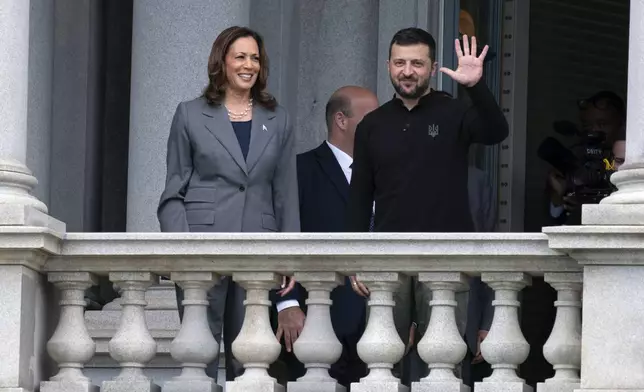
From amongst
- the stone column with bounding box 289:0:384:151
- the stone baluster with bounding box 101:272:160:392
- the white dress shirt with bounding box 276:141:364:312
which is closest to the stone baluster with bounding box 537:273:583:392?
the white dress shirt with bounding box 276:141:364:312

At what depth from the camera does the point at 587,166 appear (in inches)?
652

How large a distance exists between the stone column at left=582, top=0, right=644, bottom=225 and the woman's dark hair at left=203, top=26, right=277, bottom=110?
1.92m

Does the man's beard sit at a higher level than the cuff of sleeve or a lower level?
higher

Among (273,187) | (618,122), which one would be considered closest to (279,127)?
(273,187)

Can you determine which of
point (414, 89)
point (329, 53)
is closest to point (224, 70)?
point (414, 89)

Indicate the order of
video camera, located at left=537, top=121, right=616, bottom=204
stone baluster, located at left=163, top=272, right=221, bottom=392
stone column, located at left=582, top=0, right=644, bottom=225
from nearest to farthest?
stone column, located at left=582, top=0, right=644, bottom=225
stone baluster, located at left=163, top=272, right=221, bottom=392
video camera, located at left=537, top=121, right=616, bottom=204

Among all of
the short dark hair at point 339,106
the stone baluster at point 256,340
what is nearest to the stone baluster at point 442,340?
the stone baluster at point 256,340

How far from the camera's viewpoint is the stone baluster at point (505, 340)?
1434cm

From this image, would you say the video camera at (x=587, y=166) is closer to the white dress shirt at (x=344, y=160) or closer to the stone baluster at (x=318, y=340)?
the white dress shirt at (x=344, y=160)

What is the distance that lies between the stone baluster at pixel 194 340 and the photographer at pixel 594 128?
2.78 meters

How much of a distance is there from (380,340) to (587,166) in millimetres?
2568

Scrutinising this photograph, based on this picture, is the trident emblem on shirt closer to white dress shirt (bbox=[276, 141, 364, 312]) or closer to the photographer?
white dress shirt (bbox=[276, 141, 364, 312])

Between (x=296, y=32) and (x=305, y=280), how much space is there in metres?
4.56

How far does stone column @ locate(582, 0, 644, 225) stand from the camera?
14.2 meters
